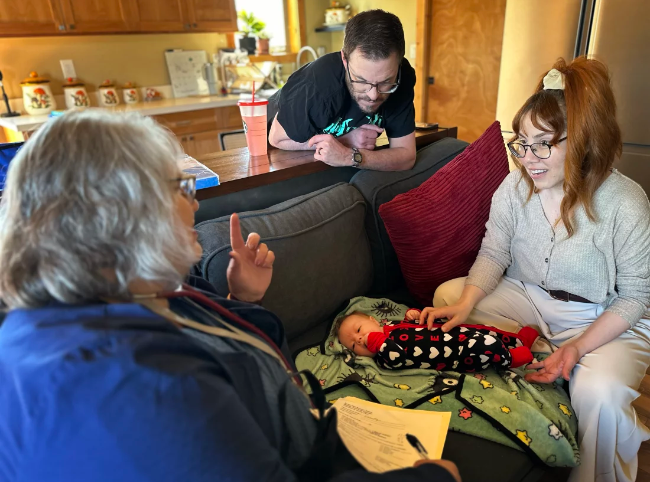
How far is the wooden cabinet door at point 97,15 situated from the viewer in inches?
127

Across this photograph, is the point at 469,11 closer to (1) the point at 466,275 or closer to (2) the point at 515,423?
(1) the point at 466,275

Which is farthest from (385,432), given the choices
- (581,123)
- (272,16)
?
(272,16)

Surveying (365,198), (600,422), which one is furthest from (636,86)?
(600,422)

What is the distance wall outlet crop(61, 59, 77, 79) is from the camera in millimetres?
3607

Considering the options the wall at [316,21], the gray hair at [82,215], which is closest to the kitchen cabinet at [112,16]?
the wall at [316,21]

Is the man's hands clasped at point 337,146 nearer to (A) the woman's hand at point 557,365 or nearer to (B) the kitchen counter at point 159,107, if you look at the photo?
(A) the woman's hand at point 557,365

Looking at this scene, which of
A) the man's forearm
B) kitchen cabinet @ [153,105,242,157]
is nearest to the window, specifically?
kitchen cabinet @ [153,105,242,157]

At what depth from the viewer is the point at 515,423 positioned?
1108 mm

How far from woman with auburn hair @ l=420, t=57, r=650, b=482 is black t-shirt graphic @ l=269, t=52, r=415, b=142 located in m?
0.59

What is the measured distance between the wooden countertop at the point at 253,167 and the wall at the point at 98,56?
2.72 meters

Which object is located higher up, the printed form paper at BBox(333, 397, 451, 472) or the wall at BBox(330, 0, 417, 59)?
the wall at BBox(330, 0, 417, 59)

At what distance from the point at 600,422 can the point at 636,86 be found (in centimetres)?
224

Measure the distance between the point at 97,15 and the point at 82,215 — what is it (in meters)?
3.48

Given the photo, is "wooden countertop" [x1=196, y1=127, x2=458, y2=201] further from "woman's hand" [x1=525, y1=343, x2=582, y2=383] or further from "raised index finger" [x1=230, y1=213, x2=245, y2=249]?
"woman's hand" [x1=525, y1=343, x2=582, y2=383]
